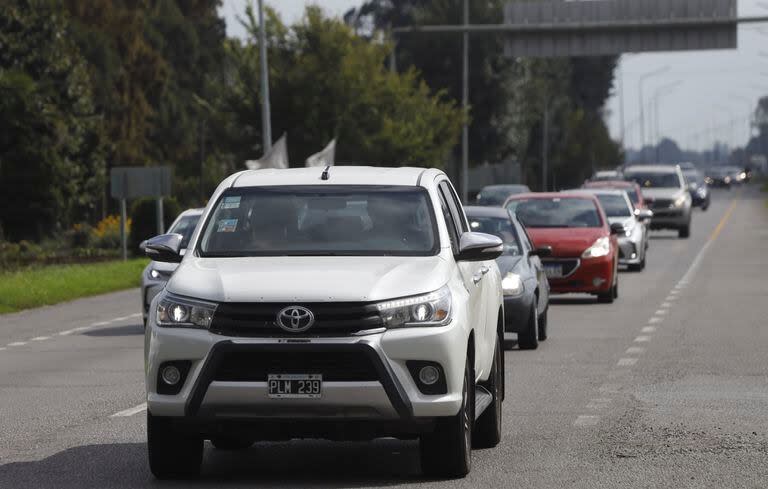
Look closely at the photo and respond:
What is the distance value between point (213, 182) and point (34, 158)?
18821 mm

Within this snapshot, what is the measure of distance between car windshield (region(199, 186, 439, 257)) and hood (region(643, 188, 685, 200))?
44392 millimetres

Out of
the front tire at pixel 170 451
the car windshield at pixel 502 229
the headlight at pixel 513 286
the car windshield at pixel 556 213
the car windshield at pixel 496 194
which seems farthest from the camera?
the car windshield at pixel 496 194

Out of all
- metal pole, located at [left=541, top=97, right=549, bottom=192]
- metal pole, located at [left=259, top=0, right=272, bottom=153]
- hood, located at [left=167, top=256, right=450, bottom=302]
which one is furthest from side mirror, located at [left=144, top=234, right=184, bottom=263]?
metal pole, located at [left=541, top=97, right=549, bottom=192]

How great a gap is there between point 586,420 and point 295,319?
3849mm

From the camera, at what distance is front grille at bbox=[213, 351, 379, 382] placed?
365 inches

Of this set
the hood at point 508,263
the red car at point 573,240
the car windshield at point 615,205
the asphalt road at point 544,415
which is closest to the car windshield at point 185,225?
the asphalt road at point 544,415

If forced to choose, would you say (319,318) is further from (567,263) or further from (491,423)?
(567,263)

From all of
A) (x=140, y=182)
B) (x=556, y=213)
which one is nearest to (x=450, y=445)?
(x=556, y=213)

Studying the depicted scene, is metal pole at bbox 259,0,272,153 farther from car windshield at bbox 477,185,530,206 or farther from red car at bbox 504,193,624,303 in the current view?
red car at bbox 504,193,624,303

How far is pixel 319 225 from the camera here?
1040cm

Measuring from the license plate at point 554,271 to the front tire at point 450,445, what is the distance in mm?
16811

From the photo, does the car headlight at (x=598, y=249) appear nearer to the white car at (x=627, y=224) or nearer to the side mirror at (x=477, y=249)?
the white car at (x=627, y=224)

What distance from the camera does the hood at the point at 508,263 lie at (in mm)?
19469

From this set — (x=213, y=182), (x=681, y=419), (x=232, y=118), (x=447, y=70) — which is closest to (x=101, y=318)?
(x=681, y=419)
